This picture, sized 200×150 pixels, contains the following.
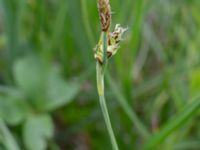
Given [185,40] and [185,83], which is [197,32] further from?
[185,83]

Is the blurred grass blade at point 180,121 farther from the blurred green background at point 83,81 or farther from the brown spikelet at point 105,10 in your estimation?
the brown spikelet at point 105,10

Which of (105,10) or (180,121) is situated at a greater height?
(105,10)

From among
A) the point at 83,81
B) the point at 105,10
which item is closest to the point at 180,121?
the point at 105,10

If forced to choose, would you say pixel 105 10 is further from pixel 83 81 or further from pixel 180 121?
pixel 83 81

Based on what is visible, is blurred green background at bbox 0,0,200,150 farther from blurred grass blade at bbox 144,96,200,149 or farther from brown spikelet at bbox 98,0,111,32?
brown spikelet at bbox 98,0,111,32

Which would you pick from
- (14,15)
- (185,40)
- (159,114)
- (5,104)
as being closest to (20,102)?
(5,104)

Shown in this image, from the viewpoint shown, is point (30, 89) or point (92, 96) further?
point (92, 96)

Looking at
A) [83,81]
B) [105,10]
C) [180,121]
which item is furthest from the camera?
[83,81]

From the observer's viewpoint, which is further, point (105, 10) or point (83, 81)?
point (83, 81)

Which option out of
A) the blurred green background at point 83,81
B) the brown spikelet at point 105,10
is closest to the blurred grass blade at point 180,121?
the blurred green background at point 83,81
